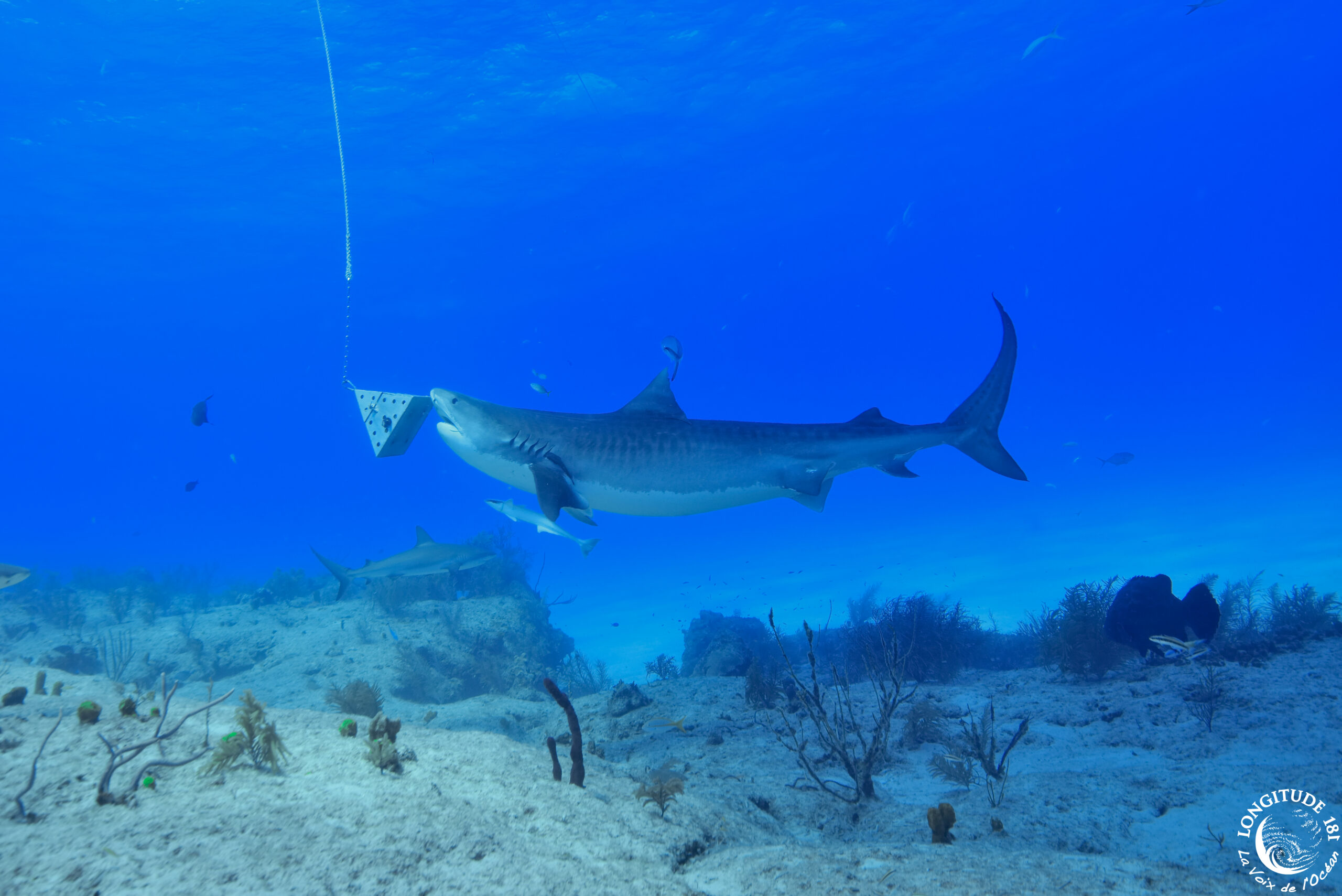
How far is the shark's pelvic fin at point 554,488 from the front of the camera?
4906mm

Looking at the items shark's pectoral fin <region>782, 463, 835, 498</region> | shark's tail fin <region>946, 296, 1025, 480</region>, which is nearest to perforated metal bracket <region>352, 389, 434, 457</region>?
shark's pectoral fin <region>782, 463, 835, 498</region>

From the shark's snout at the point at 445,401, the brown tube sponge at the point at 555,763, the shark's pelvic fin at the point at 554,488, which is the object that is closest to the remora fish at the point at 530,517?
the shark's pelvic fin at the point at 554,488

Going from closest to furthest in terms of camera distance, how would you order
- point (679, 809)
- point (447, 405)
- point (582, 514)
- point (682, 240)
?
point (679, 809), point (447, 405), point (582, 514), point (682, 240)

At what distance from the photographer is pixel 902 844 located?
3494 millimetres

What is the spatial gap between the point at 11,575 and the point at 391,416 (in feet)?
18.3

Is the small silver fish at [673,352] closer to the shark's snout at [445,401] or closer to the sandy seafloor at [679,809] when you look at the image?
the shark's snout at [445,401]

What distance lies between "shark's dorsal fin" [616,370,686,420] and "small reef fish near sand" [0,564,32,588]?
23.9 ft

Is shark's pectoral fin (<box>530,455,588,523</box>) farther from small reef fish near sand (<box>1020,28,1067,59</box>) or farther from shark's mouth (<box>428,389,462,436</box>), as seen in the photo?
small reef fish near sand (<box>1020,28,1067,59</box>)

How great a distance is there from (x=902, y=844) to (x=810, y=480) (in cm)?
307

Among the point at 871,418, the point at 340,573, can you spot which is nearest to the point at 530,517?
the point at 871,418

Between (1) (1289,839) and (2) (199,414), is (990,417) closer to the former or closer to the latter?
(1) (1289,839)

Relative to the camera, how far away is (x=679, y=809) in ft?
12.8

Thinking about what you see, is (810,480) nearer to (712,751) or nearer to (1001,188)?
(712,751)

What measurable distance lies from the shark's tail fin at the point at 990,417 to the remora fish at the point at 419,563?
7.44 meters
